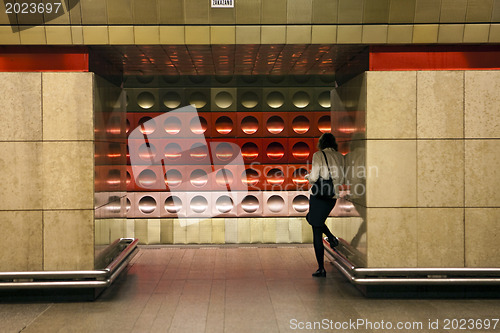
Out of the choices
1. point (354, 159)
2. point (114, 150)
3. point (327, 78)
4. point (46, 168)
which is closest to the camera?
point (46, 168)

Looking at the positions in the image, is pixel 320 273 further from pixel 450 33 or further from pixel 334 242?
pixel 450 33

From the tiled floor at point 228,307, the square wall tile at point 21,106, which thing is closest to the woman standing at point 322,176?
the tiled floor at point 228,307

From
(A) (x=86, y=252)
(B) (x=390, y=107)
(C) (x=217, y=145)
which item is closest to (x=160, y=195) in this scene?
(C) (x=217, y=145)

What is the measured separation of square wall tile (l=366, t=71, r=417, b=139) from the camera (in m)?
5.76

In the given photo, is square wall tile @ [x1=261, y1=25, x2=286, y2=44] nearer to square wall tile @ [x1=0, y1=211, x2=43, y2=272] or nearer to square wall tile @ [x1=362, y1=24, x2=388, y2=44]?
square wall tile @ [x1=362, y1=24, x2=388, y2=44]

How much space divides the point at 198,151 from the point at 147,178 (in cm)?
116

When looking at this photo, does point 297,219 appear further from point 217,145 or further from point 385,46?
point 385,46

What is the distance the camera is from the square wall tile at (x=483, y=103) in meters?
5.74

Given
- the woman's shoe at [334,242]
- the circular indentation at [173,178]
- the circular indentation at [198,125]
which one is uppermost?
the circular indentation at [198,125]

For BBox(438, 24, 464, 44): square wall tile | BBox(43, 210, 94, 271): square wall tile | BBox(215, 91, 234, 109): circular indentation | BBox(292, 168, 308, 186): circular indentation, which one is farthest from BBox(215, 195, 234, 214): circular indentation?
BBox(438, 24, 464, 44): square wall tile

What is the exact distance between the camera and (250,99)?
920 centimetres

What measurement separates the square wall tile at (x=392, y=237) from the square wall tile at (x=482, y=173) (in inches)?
29.9

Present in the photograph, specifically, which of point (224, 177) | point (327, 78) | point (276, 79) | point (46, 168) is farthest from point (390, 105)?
point (46, 168)

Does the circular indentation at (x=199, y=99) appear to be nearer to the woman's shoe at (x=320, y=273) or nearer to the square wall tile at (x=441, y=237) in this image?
the woman's shoe at (x=320, y=273)
